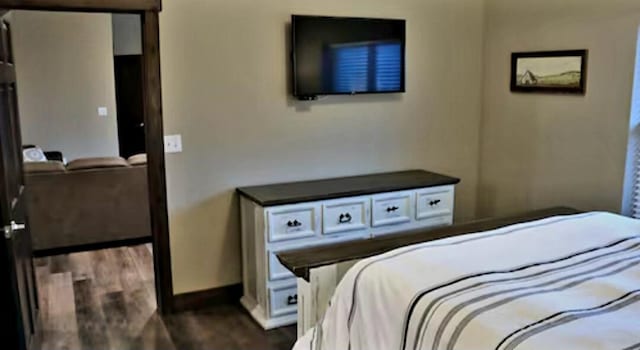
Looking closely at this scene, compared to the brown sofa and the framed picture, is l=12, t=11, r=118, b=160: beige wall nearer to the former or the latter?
the brown sofa

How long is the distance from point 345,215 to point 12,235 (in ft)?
6.10

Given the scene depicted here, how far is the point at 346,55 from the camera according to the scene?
3.83 metres

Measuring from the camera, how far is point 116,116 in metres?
8.10

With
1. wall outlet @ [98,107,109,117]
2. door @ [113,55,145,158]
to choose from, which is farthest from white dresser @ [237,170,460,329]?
door @ [113,55,145,158]

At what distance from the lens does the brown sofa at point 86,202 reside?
4906mm

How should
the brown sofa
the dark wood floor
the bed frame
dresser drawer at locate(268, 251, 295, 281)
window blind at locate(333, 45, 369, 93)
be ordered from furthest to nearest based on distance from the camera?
1. the brown sofa
2. window blind at locate(333, 45, 369, 93)
3. dresser drawer at locate(268, 251, 295, 281)
4. the dark wood floor
5. the bed frame

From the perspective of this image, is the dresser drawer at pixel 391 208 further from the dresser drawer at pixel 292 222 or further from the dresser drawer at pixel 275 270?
the dresser drawer at pixel 275 270

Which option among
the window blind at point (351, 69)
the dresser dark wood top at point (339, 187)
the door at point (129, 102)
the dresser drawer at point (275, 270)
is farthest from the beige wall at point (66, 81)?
the dresser drawer at point (275, 270)

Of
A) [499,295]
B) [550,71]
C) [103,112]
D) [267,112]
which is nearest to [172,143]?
[267,112]

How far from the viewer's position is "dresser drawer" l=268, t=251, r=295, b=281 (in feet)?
11.3

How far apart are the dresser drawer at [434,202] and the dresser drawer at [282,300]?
101 cm

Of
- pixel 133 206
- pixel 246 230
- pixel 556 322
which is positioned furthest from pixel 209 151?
pixel 556 322

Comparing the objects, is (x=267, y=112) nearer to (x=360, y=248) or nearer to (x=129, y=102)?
(x=360, y=248)

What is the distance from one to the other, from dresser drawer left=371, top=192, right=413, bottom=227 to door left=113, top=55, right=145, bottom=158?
17.6 ft
